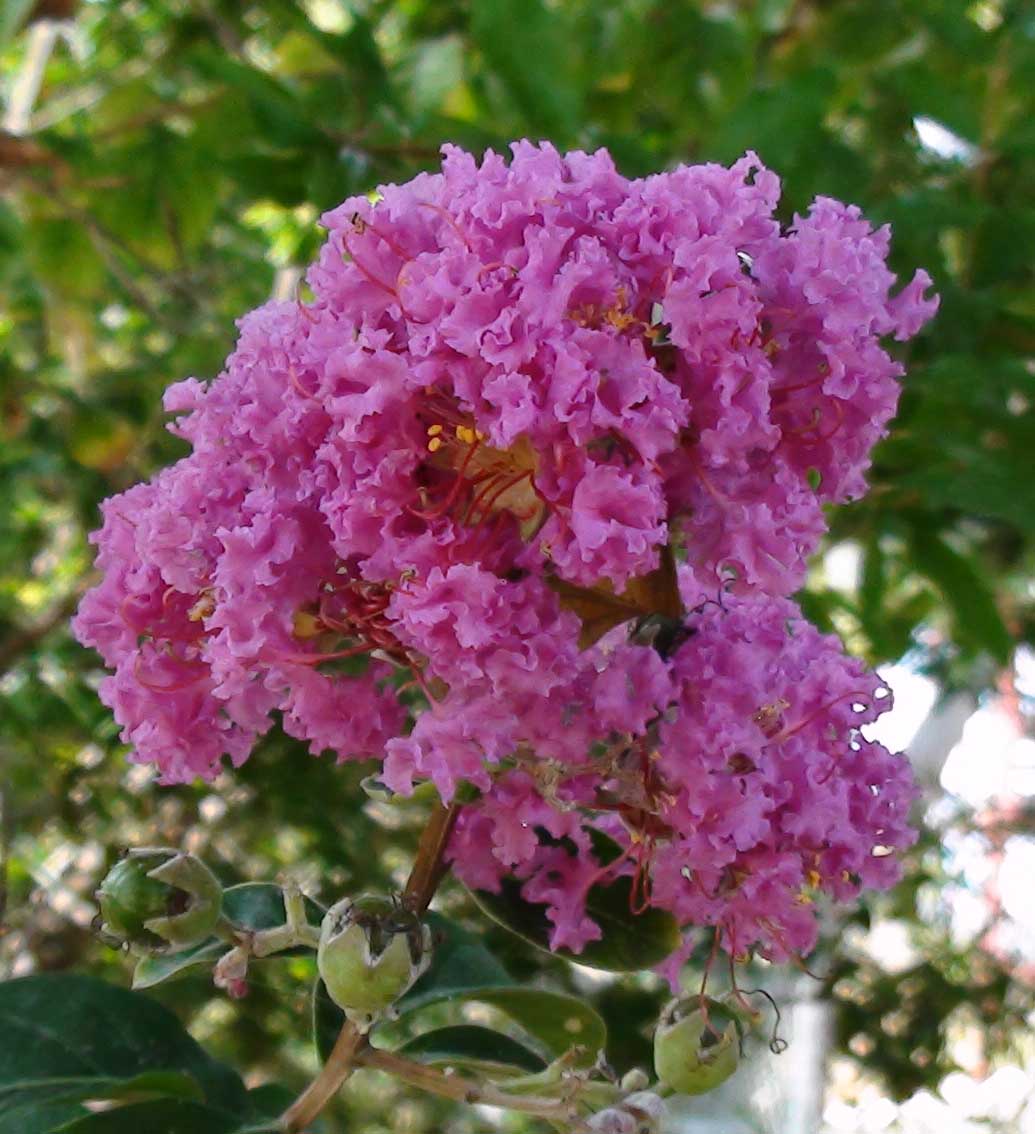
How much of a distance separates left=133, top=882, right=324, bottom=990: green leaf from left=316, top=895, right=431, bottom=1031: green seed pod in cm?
10

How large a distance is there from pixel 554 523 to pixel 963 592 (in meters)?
0.87

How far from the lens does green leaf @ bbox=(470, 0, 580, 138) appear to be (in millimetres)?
1214

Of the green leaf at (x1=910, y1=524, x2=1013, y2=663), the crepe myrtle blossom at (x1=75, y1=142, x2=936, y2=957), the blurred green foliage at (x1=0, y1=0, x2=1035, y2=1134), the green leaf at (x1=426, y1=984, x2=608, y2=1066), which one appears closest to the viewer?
the crepe myrtle blossom at (x1=75, y1=142, x2=936, y2=957)

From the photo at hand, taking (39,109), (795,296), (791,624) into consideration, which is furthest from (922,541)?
(39,109)

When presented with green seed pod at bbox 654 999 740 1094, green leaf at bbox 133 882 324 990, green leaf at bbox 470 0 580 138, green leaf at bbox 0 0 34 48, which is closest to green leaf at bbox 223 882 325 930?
green leaf at bbox 133 882 324 990

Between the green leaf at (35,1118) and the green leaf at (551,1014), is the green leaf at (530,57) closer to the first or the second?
the green leaf at (551,1014)

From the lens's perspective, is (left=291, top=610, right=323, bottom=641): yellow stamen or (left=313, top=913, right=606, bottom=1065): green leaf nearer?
(left=291, top=610, right=323, bottom=641): yellow stamen

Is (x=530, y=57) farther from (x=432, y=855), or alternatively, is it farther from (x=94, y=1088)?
(x=94, y=1088)

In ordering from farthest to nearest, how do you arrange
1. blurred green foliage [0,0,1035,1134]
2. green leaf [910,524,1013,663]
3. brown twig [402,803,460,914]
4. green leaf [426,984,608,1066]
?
green leaf [910,524,1013,663] → blurred green foliage [0,0,1035,1134] → green leaf [426,984,608,1066] → brown twig [402,803,460,914]

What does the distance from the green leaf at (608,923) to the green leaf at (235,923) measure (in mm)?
102

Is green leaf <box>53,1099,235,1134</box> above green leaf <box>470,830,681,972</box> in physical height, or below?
above

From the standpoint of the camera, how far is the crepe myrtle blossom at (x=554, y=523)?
56 cm

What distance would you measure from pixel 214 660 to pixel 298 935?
141mm

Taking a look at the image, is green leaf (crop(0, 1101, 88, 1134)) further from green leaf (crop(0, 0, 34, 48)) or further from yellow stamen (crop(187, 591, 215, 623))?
green leaf (crop(0, 0, 34, 48))
